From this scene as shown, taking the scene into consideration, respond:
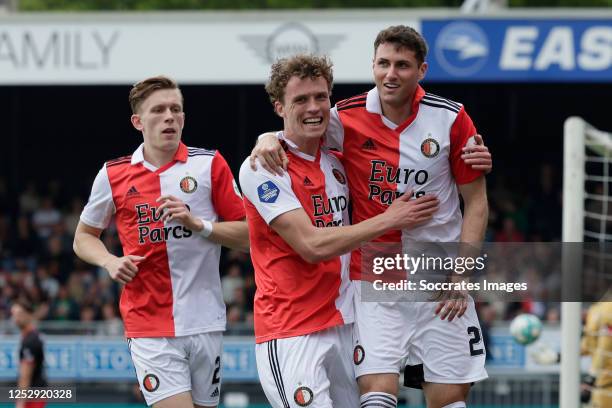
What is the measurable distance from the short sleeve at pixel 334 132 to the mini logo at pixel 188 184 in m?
1.01

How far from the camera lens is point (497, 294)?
7.78 meters

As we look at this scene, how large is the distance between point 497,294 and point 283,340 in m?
2.32

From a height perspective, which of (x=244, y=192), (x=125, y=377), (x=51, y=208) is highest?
(x=51, y=208)

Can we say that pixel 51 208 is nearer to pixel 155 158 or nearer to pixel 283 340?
pixel 155 158

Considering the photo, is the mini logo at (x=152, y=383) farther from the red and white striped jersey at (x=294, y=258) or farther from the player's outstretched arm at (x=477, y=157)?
the player's outstretched arm at (x=477, y=157)

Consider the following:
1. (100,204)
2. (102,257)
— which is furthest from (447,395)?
(100,204)

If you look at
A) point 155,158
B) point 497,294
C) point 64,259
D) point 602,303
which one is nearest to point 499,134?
point 64,259

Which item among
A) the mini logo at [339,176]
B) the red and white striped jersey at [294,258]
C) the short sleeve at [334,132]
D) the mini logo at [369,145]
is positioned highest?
the short sleeve at [334,132]

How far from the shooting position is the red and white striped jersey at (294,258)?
5.89 m

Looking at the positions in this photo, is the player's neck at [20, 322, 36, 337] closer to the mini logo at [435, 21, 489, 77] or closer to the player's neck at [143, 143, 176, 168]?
the player's neck at [143, 143, 176, 168]

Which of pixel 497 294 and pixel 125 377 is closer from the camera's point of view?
pixel 497 294

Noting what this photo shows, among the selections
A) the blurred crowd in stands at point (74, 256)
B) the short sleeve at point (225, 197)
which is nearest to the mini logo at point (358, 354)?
the short sleeve at point (225, 197)

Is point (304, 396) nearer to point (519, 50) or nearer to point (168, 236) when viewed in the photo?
point (168, 236)

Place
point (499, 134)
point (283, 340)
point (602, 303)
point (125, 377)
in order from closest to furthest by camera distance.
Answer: point (283, 340), point (602, 303), point (125, 377), point (499, 134)
